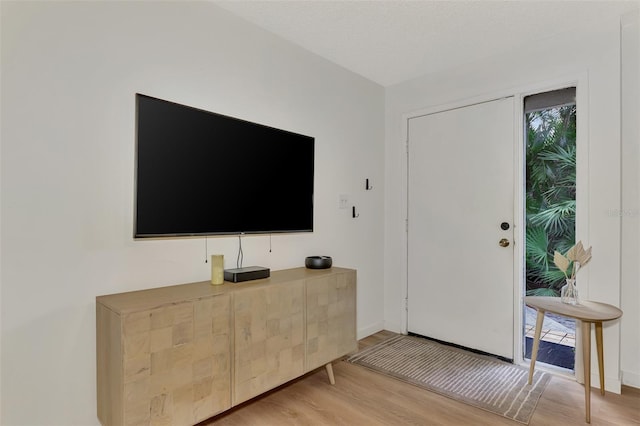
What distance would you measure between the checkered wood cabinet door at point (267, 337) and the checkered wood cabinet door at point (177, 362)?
0.07m

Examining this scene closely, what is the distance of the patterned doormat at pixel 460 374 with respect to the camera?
2.05 metres

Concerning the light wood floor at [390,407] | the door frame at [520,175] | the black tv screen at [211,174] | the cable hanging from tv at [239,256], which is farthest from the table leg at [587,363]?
the cable hanging from tv at [239,256]

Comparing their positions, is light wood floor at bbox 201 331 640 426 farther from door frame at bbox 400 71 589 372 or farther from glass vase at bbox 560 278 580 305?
glass vase at bbox 560 278 580 305

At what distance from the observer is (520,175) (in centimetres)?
259

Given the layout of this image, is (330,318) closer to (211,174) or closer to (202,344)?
(202,344)

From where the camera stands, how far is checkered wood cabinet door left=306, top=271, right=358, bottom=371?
2077 millimetres

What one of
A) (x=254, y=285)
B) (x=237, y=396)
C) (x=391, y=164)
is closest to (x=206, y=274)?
(x=254, y=285)

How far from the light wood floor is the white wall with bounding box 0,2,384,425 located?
827 mm

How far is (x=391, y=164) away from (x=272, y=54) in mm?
1540

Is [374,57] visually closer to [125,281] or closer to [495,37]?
[495,37]

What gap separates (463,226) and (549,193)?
65 cm

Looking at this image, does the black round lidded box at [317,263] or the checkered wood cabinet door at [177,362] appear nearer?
the checkered wood cabinet door at [177,362]

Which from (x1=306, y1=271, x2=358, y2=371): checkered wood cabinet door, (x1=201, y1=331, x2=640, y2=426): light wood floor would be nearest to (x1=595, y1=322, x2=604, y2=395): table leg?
(x1=201, y1=331, x2=640, y2=426): light wood floor

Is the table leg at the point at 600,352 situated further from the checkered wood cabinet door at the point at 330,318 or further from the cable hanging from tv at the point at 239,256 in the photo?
the cable hanging from tv at the point at 239,256
